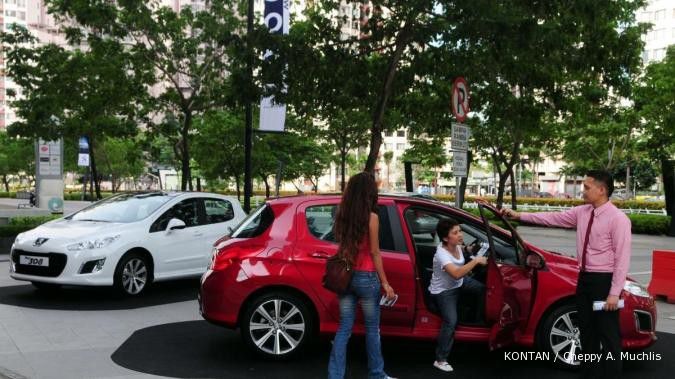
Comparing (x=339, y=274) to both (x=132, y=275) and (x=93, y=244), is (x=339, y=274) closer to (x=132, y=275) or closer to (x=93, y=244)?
(x=93, y=244)

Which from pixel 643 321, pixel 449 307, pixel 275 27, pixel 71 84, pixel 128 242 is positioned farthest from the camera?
pixel 71 84

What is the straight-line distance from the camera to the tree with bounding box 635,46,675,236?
24.3 m

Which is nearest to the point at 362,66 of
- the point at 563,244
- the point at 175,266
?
the point at 175,266

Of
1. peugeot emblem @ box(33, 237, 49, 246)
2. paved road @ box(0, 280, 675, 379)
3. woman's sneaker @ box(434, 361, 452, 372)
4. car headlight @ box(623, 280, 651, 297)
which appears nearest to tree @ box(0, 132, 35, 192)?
peugeot emblem @ box(33, 237, 49, 246)

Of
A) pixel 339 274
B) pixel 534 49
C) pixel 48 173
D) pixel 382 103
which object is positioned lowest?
pixel 339 274

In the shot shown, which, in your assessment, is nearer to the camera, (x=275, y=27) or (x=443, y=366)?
(x=443, y=366)

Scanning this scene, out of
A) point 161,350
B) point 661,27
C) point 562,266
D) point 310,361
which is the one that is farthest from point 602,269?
point 661,27

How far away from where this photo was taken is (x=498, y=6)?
10.0 meters

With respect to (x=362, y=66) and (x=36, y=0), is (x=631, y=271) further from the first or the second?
(x=36, y=0)

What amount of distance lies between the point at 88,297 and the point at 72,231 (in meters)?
1.06

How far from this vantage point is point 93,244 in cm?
877

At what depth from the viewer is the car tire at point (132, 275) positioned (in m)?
9.09

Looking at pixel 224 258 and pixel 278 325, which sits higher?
pixel 224 258

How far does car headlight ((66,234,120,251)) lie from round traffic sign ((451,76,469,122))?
4.78 m
